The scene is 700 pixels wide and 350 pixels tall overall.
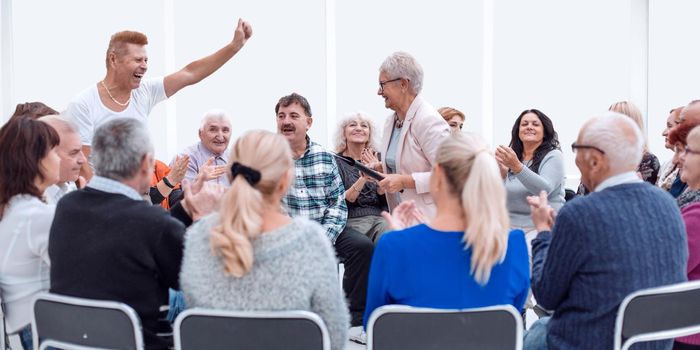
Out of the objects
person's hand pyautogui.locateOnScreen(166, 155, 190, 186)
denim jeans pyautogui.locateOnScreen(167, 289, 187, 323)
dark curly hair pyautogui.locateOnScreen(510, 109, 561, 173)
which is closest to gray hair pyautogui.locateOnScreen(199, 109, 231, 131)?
person's hand pyautogui.locateOnScreen(166, 155, 190, 186)

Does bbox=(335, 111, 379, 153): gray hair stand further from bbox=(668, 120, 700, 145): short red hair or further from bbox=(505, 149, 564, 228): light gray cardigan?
bbox=(668, 120, 700, 145): short red hair

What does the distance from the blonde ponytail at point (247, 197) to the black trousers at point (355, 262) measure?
2141mm

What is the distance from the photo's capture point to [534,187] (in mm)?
3736

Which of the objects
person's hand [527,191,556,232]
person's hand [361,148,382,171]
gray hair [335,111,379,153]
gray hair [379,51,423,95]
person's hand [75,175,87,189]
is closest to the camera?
person's hand [527,191,556,232]

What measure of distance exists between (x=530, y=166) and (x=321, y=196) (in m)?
1.26

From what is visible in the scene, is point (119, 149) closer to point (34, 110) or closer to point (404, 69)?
point (34, 110)

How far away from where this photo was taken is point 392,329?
1.71m

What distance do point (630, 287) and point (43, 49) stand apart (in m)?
5.64

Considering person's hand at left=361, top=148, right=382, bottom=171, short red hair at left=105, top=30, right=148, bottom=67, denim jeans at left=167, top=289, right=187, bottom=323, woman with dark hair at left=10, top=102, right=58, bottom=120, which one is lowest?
denim jeans at left=167, top=289, right=187, bottom=323

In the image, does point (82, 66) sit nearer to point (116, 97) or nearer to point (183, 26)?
point (183, 26)

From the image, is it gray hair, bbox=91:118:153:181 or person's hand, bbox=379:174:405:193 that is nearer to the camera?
gray hair, bbox=91:118:153:181

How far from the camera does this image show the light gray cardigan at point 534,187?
3.77 m

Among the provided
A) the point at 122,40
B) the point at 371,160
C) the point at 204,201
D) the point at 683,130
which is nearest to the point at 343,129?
the point at 371,160

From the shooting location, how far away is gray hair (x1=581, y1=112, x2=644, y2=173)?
1.94 m
